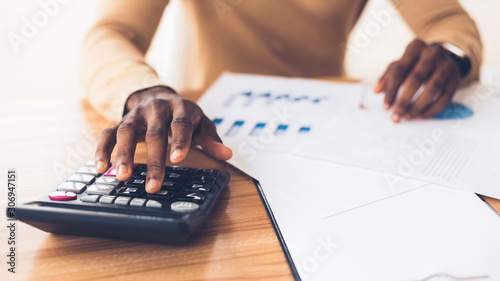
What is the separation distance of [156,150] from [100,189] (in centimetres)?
7

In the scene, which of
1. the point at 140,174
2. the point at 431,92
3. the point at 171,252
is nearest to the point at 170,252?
the point at 171,252

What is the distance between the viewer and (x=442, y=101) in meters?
0.64

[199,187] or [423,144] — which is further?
[423,144]

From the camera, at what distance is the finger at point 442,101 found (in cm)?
62

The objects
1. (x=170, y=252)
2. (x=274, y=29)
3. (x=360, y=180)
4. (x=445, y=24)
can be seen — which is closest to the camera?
(x=170, y=252)

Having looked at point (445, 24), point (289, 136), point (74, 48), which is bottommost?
point (74, 48)

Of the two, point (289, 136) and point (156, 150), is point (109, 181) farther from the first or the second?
point (289, 136)

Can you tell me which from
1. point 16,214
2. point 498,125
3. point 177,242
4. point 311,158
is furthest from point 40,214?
point 498,125

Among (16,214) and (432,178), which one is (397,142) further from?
(16,214)

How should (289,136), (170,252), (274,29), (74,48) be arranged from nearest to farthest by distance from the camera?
(170,252)
(289,136)
(274,29)
(74,48)

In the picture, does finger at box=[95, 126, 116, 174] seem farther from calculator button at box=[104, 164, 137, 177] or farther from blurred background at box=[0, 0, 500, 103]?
blurred background at box=[0, 0, 500, 103]

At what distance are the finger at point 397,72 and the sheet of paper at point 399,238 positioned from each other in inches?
10.9

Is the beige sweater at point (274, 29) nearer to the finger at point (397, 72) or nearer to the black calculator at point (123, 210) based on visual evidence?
the finger at point (397, 72)

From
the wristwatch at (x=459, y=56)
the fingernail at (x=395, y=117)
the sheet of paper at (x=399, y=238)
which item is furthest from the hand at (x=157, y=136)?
the wristwatch at (x=459, y=56)
